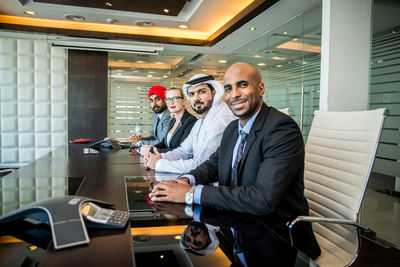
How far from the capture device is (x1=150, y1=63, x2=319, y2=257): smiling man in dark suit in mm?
1187

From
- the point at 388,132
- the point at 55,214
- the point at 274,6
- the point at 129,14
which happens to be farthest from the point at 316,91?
the point at 55,214

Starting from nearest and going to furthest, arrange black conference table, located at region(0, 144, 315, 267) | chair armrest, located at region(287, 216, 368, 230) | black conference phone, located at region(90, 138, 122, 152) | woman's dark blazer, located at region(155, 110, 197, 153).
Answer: black conference table, located at region(0, 144, 315, 267) < chair armrest, located at region(287, 216, 368, 230) < woman's dark blazer, located at region(155, 110, 197, 153) < black conference phone, located at region(90, 138, 122, 152)

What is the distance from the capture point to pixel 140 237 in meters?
0.87

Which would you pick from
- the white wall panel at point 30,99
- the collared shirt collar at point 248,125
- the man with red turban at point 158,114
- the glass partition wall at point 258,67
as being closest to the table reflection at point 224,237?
the collared shirt collar at point 248,125

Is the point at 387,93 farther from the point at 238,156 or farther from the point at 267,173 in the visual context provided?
the point at 267,173

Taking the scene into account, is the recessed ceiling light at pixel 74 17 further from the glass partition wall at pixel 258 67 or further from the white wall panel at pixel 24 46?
the glass partition wall at pixel 258 67

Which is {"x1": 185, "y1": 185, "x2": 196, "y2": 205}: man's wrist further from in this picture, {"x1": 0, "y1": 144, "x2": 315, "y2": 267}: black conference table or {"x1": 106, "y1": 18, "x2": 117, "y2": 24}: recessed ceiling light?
{"x1": 106, "y1": 18, "x2": 117, "y2": 24}: recessed ceiling light

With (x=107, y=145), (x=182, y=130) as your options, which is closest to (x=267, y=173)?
(x=182, y=130)

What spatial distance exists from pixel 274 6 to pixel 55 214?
12.8ft

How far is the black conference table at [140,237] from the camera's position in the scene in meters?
0.72

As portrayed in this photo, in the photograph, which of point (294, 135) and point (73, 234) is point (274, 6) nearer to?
point (294, 135)

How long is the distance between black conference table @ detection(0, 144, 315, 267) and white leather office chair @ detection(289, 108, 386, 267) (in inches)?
11.0

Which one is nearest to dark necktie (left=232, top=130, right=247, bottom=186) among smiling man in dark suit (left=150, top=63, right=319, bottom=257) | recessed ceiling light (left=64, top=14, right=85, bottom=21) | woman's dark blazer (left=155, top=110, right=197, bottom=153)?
smiling man in dark suit (left=150, top=63, right=319, bottom=257)

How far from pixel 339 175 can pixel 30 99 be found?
6303 mm
